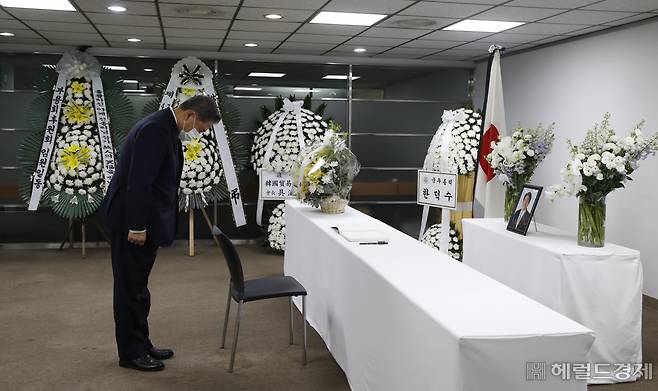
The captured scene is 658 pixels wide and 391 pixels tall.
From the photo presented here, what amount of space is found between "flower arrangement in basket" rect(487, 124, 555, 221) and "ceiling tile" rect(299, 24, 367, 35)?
220 cm

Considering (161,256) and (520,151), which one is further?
(161,256)

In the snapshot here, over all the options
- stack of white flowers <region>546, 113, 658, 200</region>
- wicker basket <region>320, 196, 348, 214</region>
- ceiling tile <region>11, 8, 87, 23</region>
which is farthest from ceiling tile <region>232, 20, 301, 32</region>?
stack of white flowers <region>546, 113, 658, 200</region>

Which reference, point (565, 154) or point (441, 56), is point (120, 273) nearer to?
point (565, 154)

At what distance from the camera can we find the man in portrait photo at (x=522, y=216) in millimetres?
4242

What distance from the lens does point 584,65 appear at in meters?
6.54

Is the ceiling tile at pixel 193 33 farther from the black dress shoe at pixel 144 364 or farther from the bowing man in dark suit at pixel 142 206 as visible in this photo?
the black dress shoe at pixel 144 364

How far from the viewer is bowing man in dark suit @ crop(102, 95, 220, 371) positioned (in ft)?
12.0

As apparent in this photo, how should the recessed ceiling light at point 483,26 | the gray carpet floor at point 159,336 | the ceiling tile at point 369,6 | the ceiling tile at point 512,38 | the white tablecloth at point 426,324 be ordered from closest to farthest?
the white tablecloth at point 426,324, the gray carpet floor at point 159,336, the ceiling tile at point 369,6, the recessed ceiling light at point 483,26, the ceiling tile at point 512,38

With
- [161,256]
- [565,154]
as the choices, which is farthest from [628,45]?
[161,256]

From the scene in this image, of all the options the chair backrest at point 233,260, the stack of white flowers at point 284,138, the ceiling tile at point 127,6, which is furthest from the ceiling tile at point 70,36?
the chair backrest at point 233,260

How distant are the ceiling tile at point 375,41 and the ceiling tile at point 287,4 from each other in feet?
5.38

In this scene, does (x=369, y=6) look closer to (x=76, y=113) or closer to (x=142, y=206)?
(x=142, y=206)

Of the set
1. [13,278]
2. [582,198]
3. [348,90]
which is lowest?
[13,278]

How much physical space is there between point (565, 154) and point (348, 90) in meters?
3.01
